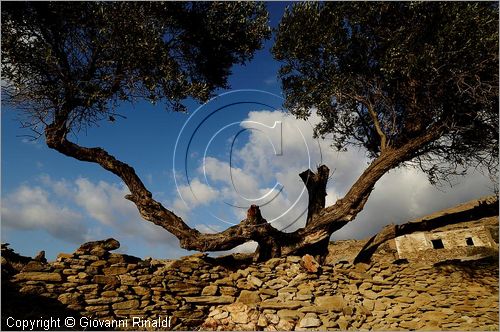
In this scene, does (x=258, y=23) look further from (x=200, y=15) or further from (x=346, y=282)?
(x=346, y=282)

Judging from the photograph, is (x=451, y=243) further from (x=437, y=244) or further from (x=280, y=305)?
(x=280, y=305)

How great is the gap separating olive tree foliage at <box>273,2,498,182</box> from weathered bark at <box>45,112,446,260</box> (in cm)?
130

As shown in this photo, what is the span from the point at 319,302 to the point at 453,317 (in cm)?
394

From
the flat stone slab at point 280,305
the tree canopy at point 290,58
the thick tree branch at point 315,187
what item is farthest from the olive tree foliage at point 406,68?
the flat stone slab at point 280,305

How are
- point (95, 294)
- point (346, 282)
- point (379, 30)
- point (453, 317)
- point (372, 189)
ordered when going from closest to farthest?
point (95, 294) → point (453, 317) → point (346, 282) → point (372, 189) → point (379, 30)

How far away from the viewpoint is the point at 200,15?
39.2 ft

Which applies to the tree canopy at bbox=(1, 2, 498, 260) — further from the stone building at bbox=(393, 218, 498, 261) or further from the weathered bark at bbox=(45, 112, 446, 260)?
the stone building at bbox=(393, 218, 498, 261)

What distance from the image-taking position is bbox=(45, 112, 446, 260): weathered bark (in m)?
10.4

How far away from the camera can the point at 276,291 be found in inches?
391

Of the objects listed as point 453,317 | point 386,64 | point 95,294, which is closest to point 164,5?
point 386,64

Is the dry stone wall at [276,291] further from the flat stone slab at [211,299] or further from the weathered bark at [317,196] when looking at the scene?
the weathered bark at [317,196]

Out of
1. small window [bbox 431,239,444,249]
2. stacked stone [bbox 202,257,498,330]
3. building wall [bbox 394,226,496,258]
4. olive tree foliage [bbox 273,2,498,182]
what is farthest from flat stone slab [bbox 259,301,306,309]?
small window [bbox 431,239,444,249]

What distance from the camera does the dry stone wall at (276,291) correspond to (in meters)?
8.63

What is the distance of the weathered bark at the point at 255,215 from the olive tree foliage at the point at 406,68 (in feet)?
4.28
